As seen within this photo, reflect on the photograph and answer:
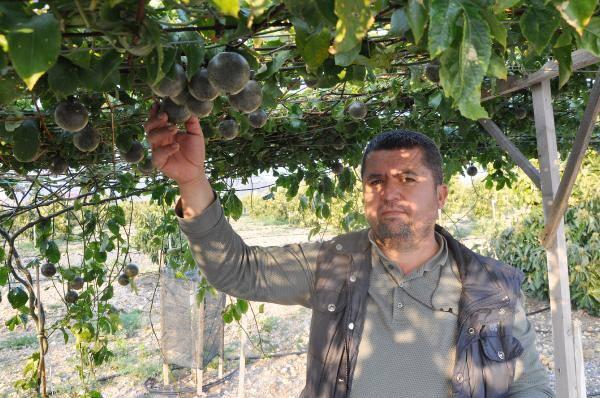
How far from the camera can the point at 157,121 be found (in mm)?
1418

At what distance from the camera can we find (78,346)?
3.71 meters

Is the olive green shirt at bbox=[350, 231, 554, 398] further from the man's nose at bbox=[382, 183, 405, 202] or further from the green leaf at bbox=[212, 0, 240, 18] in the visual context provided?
the green leaf at bbox=[212, 0, 240, 18]

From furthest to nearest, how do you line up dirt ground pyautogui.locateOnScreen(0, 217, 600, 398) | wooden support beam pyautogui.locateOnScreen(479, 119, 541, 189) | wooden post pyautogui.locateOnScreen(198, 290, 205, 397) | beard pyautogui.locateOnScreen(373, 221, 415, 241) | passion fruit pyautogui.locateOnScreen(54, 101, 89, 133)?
dirt ground pyautogui.locateOnScreen(0, 217, 600, 398), wooden post pyautogui.locateOnScreen(198, 290, 205, 397), wooden support beam pyautogui.locateOnScreen(479, 119, 541, 189), beard pyautogui.locateOnScreen(373, 221, 415, 241), passion fruit pyautogui.locateOnScreen(54, 101, 89, 133)

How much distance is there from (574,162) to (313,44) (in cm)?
206

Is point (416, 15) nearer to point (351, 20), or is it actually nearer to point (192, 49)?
point (351, 20)

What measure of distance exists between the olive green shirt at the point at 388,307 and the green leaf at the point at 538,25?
1.14 m

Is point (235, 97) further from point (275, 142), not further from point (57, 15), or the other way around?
point (275, 142)

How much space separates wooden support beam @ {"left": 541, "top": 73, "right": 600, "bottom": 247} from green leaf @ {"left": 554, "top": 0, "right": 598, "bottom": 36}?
1794mm

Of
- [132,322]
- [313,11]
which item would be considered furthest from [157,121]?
[132,322]

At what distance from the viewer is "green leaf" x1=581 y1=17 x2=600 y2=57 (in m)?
0.74

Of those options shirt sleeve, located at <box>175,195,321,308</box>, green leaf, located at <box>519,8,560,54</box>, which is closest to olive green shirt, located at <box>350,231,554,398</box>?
shirt sleeve, located at <box>175,195,321,308</box>

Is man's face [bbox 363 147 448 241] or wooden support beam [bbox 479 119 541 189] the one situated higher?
wooden support beam [bbox 479 119 541 189]

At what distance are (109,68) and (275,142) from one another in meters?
2.54

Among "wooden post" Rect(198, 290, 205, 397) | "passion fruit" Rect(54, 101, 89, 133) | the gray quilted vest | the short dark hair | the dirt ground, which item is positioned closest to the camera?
"passion fruit" Rect(54, 101, 89, 133)
